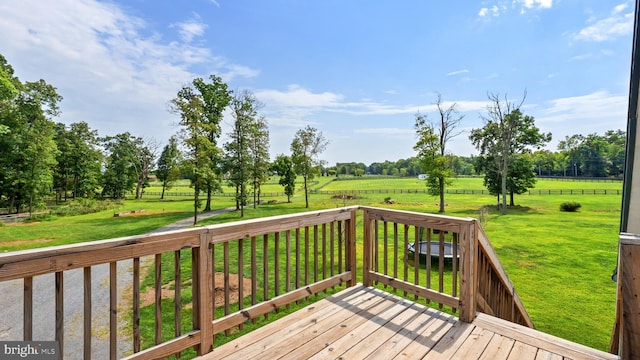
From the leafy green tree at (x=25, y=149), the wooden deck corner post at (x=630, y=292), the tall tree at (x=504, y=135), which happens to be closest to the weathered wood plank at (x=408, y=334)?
the wooden deck corner post at (x=630, y=292)

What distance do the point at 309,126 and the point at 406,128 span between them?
27.9 ft

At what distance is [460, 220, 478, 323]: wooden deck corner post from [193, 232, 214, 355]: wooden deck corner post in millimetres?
2113

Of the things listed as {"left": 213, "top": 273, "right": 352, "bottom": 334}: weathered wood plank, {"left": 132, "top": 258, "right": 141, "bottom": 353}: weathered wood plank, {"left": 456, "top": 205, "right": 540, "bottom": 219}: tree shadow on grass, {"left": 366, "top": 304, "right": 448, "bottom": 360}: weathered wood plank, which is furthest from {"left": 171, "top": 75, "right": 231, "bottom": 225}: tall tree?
{"left": 456, "top": 205, "right": 540, "bottom": 219}: tree shadow on grass

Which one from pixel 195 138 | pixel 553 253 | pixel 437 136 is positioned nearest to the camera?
pixel 553 253

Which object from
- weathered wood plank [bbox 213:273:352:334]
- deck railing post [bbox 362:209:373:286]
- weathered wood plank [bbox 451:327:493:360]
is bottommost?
weathered wood plank [bbox 451:327:493:360]

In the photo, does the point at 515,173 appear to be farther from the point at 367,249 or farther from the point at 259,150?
the point at 367,249

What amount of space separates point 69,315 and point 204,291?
5.47 m

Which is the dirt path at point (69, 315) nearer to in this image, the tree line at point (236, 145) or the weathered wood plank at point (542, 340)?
the weathered wood plank at point (542, 340)

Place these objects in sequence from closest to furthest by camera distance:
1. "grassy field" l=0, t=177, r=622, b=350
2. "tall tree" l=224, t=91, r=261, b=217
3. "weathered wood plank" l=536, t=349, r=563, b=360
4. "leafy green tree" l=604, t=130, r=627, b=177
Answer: "weathered wood plank" l=536, t=349, r=563, b=360
"leafy green tree" l=604, t=130, r=627, b=177
"grassy field" l=0, t=177, r=622, b=350
"tall tree" l=224, t=91, r=261, b=217

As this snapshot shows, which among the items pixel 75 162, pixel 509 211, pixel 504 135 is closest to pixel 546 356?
pixel 504 135

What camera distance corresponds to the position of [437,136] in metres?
21.7

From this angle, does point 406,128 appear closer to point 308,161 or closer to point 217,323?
point 308,161

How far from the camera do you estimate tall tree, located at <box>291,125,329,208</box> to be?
2541 cm

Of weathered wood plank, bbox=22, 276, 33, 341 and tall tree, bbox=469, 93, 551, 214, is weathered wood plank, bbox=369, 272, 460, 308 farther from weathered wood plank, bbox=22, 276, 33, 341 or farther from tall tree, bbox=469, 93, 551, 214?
tall tree, bbox=469, 93, 551, 214
